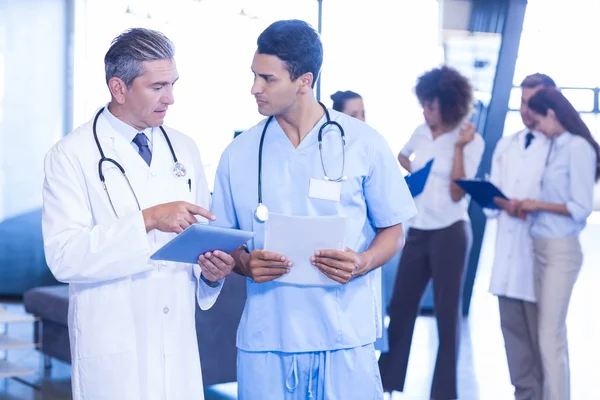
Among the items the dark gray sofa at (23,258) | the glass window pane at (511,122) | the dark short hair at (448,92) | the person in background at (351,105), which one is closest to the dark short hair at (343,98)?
the person in background at (351,105)

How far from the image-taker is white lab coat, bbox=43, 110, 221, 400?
6.48ft

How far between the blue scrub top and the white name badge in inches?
1.1

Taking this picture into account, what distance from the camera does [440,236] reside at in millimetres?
4270

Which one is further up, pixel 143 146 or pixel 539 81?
pixel 539 81

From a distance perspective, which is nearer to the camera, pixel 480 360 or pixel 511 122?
pixel 480 360

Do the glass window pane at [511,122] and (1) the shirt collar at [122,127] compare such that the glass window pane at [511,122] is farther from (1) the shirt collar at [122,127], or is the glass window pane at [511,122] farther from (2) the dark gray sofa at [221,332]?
(1) the shirt collar at [122,127]

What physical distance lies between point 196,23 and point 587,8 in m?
3.16

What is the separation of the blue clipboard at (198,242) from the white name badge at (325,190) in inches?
9.5

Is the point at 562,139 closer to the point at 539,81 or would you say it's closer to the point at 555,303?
the point at 539,81

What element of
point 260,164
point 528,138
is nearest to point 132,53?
point 260,164

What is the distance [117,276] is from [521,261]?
2.58 metres

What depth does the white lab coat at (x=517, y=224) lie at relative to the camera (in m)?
4.07

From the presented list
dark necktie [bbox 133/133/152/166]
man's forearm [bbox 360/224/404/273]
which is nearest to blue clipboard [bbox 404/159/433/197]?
man's forearm [bbox 360/224/404/273]

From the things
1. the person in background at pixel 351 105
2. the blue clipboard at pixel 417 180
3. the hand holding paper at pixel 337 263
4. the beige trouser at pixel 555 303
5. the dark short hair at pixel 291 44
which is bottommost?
the beige trouser at pixel 555 303
